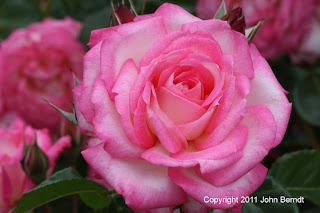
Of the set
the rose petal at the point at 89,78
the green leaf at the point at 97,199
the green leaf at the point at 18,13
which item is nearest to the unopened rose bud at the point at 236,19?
the rose petal at the point at 89,78

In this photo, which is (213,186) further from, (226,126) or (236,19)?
(236,19)

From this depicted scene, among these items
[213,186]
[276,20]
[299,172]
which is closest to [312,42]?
[276,20]

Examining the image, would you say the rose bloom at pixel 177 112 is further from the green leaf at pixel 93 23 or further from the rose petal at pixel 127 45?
the green leaf at pixel 93 23

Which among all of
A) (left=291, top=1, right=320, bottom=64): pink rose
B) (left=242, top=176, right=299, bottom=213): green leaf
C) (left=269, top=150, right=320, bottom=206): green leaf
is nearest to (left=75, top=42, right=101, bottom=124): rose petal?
(left=242, top=176, right=299, bottom=213): green leaf

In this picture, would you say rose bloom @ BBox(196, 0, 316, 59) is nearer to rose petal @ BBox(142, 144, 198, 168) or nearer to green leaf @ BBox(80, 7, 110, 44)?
green leaf @ BBox(80, 7, 110, 44)

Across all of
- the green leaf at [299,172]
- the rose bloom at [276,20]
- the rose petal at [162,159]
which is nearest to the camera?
the rose petal at [162,159]

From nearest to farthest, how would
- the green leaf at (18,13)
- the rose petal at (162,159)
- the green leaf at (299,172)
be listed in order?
the rose petal at (162,159)
the green leaf at (299,172)
the green leaf at (18,13)
